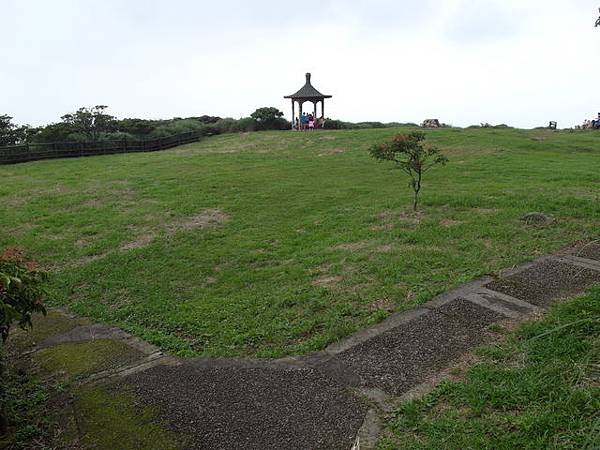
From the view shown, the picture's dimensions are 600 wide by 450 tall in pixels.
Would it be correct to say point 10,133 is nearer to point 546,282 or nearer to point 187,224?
point 187,224

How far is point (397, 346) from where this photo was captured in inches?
167

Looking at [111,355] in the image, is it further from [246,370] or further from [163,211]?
[163,211]

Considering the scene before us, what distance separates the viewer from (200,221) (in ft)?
32.4

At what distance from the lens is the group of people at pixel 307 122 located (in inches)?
1113

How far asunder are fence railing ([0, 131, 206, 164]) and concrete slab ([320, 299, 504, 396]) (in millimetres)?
19819

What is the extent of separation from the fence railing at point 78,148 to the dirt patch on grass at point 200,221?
13385mm

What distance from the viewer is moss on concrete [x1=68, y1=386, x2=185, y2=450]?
326 cm

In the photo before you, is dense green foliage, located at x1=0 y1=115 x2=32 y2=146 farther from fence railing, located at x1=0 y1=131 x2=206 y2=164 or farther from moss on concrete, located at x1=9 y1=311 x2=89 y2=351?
moss on concrete, located at x1=9 y1=311 x2=89 y2=351

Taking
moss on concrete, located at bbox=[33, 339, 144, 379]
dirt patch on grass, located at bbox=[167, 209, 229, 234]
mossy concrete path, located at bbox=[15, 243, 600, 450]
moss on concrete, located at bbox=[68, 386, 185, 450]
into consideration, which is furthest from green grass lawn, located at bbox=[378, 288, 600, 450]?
dirt patch on grass, located at bbox=[167, 209, 229, 234]

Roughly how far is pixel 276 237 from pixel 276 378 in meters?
4.83

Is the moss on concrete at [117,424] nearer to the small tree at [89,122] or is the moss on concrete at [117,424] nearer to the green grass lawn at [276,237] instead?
the green grass lawn at [276,237]

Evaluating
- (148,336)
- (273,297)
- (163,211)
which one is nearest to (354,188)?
(163,211)

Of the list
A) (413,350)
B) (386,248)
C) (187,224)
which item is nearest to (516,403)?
(413,350)

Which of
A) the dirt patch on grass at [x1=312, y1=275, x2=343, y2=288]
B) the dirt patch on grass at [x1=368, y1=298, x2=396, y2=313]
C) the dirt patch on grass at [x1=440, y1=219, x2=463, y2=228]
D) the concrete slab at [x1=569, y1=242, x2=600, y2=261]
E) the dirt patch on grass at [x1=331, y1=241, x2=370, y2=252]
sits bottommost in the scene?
the dirt patch on grass at [x1=312, y1=275, x2=343, y2=288]
